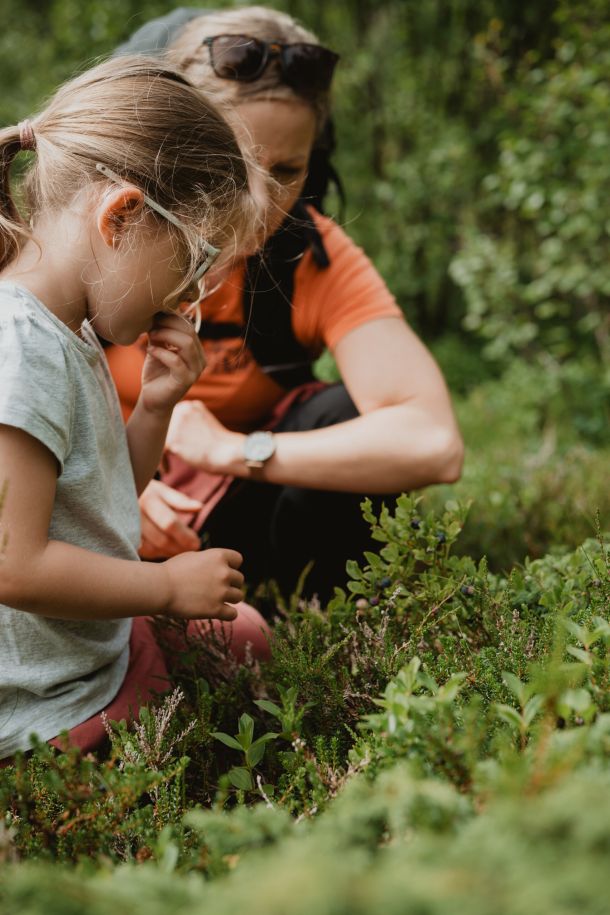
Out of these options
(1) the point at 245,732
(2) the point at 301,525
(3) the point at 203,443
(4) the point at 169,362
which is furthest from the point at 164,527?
(1) the point at 245,732

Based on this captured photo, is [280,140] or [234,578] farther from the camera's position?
[280,140]

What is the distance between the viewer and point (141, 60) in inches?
75.3

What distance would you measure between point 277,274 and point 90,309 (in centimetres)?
105

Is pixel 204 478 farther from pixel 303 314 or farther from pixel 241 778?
pixel 241 778

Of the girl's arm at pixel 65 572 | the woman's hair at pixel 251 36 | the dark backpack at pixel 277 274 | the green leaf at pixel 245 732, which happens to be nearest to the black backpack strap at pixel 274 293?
the dark backpack at pixel 277 274

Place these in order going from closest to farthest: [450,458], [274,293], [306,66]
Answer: [306,66] < [450,458] < [274,293]

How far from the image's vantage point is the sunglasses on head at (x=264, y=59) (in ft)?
7.93

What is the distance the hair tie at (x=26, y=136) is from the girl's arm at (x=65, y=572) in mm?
751

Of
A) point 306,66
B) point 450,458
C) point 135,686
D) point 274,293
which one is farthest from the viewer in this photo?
point 274,293

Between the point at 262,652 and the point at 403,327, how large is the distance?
4.02 feet

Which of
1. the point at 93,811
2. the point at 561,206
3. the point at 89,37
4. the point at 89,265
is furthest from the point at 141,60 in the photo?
the point at 89,37

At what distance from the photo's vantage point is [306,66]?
251cm

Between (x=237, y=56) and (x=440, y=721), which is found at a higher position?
(x=237, y=56)

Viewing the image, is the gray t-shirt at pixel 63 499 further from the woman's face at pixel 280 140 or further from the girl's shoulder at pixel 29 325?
the woman's face at pixel 280 140
